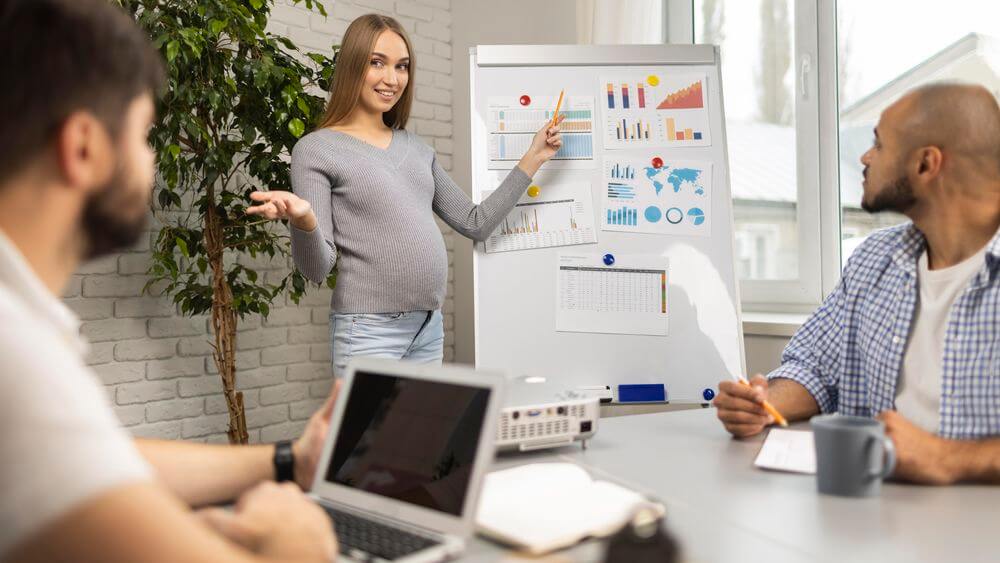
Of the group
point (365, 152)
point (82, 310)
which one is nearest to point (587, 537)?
point (365, 152)

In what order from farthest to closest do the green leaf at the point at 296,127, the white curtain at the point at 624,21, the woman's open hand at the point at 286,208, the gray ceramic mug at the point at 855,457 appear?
the white curtain at the point at 624,21 < the green leaf at the point at 296,127 < the woman's open hand at the point at 286,208 < the gray ceramic mug at the point at 855,457

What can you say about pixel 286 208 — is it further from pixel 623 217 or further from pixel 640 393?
pixel 640 393

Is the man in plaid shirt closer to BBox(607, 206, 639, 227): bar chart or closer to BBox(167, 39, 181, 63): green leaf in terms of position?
BBox(607, 206, 639, 227): bar chart

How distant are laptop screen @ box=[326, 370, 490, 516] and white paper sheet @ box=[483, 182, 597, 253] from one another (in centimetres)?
143

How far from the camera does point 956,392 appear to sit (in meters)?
1.28

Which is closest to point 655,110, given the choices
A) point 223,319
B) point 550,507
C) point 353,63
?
point 353,63

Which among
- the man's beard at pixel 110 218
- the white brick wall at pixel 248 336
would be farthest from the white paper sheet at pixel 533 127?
the man's beard at pixel 110 218

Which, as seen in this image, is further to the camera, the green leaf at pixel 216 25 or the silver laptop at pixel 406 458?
the green leaf at pixel 216 25

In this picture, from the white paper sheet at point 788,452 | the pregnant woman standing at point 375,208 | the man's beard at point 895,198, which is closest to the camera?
the white paper sheet at point 788,452

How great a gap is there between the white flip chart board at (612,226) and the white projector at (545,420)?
3.39 feet

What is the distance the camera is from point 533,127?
2453mm

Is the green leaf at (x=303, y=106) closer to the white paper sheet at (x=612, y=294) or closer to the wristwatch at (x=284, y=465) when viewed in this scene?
the white paper sheet at (x=612, y=294)

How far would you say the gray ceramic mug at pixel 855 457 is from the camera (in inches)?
42.1

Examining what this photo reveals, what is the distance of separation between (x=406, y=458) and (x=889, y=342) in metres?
0.93
